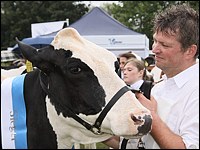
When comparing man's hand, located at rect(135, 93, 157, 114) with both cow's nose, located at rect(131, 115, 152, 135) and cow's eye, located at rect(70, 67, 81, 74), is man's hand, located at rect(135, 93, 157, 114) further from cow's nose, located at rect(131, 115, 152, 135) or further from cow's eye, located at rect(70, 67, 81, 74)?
cow's eye, located at rect(70, 67, 81, 74)

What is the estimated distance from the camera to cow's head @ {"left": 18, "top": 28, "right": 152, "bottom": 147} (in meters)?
1.95

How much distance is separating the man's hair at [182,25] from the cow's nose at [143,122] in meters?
0.49

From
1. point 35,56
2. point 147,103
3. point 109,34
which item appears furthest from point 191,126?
point 109,34

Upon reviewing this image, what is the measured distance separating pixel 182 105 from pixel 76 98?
61cm

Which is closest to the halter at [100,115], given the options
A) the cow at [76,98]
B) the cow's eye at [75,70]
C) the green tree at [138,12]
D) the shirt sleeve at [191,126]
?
the cow at [76,98]

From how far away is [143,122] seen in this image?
1883 mm

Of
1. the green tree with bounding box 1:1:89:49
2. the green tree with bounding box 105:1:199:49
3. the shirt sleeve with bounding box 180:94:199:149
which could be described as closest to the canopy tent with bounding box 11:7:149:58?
the shirt sleeve with bounding box 180:94:199:149

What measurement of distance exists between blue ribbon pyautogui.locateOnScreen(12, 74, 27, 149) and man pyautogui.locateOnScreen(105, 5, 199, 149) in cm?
83

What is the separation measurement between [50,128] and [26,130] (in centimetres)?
21

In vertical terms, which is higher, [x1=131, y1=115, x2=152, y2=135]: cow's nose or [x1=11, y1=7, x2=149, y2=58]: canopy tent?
[x1=131, y1=115, x2=152, y2=135]: cow's nose

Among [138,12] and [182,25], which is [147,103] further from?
[138,12]

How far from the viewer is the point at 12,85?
258 cm

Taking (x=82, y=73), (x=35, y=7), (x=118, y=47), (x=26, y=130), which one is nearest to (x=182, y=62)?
(x=82, y=73)

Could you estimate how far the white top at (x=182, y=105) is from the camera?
1987 mm
